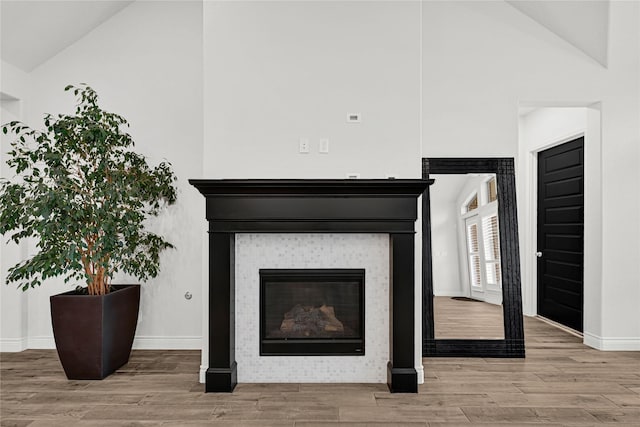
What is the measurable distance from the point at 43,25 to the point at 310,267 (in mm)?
2951

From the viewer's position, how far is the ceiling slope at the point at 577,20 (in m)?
3.69

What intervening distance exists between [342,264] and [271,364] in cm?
86

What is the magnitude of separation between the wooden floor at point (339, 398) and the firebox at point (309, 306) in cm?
34

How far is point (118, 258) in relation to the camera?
3.22m

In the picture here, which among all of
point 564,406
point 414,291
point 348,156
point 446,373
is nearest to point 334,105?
point 348,156

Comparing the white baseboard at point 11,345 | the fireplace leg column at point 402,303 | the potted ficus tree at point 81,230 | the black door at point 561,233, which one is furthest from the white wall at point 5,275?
the black door at point 561,233

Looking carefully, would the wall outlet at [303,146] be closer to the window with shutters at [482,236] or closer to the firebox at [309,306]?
the firebox at [309,306]

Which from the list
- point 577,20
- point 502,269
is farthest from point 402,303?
point 577,20

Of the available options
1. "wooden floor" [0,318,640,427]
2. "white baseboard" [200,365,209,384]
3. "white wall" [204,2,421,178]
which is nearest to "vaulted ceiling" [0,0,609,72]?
"white wall" [204,2,421,178]

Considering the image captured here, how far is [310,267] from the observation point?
3.15 metres

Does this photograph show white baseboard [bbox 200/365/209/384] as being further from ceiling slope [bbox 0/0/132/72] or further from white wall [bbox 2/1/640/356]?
ceiling slope [bbox 0/0/132/72]

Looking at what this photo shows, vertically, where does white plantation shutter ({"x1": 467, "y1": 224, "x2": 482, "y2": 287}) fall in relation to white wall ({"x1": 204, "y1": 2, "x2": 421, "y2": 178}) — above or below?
below

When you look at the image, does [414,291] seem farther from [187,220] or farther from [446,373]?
[187,220]

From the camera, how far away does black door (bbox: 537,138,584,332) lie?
4547mm
